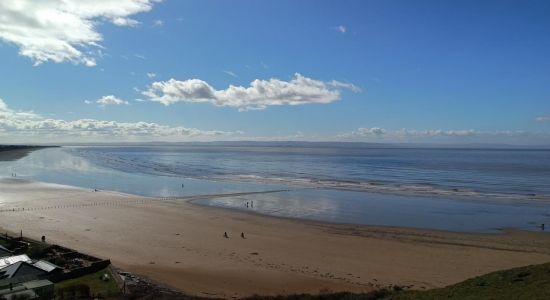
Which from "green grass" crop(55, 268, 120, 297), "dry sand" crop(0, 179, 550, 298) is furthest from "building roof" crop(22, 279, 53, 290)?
"dry sand" crop(0, 179, 550, 298)

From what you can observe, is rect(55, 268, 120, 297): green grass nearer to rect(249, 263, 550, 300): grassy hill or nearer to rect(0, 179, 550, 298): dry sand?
rect(0, 179, 550, 298): dry sand

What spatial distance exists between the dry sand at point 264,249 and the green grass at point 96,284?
2.61 meters

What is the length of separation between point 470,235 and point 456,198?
67.6ft

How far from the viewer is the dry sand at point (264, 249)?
24625 millimetres

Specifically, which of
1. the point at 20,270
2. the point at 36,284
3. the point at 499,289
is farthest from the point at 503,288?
the point at 20,270

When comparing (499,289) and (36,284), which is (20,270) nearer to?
(36,284)

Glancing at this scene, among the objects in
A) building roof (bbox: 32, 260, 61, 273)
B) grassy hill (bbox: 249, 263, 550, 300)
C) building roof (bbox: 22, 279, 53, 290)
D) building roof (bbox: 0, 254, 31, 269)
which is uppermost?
grassy hill (bbox: 249, 263, 550, 300)

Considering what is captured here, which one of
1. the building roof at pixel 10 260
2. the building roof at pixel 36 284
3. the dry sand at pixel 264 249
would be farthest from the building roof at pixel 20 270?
the dry sand at pixel 264 249

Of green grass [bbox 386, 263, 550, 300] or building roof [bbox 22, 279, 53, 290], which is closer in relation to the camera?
green grass [bbox 386, 263, 550, 300]

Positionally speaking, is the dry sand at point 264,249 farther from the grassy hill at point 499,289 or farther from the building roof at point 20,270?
the grassy hill at point 499,289

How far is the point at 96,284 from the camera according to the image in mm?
22391

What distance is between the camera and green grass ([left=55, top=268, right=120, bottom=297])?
20781 millimetres

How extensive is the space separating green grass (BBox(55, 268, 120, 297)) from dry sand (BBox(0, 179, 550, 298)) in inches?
103

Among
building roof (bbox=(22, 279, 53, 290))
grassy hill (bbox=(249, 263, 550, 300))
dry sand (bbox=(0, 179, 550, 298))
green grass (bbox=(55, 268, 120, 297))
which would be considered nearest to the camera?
grassy hill (bbox=(249, 263, 550, 300))
